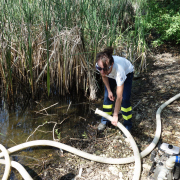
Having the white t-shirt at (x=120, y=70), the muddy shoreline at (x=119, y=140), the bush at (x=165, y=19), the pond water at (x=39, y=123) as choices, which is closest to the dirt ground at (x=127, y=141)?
the muddy shoreline at (x=119, y=140)

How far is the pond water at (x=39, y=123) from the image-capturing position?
232 centimetres

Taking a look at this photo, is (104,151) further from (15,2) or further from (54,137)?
(15,2)

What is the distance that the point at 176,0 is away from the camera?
17.2 ft

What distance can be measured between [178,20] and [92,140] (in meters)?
3.90

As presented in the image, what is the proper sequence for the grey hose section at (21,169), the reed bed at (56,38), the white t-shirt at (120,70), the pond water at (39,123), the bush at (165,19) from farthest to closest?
the bush at (165,19), the reed bed at (56,38), the pond water at (39,123), the white t-shirt at (120,70), the grey hose section at (21,169)

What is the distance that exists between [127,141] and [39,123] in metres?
1.40

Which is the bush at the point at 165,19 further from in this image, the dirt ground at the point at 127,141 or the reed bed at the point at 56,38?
the reed bed at the point at 56,38

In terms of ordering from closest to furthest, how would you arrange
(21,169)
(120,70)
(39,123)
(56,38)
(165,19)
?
(21,169) < (120,70) < (39,123) < (56,38) < (165,19)

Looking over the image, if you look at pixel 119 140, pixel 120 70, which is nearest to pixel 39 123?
pixel 119 140

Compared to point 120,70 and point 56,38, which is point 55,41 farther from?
point 120,70

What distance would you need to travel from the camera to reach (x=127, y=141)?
2471 millimetres

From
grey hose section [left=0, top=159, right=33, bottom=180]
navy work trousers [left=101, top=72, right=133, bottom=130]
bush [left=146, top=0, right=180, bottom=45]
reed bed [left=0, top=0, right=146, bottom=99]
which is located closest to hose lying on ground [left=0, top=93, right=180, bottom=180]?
grey hose section [left=0, top=159, right=33, bottom=180]

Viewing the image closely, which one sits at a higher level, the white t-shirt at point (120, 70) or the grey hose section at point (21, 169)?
the white t-shirt at point (120, 70)

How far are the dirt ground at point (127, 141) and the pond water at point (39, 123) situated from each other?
0.17 metres
